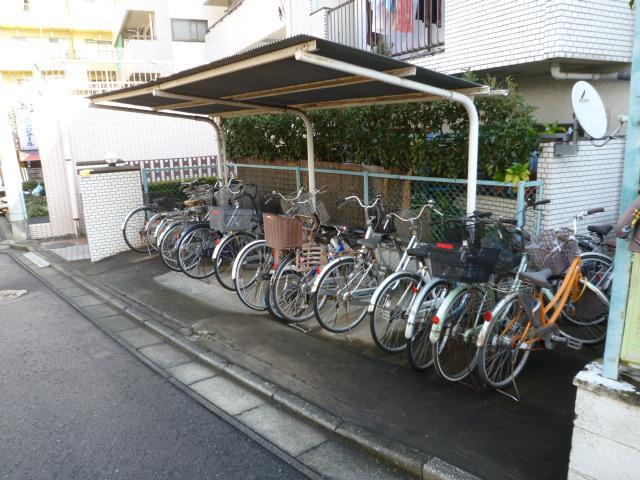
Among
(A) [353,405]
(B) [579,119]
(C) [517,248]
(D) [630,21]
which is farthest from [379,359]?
(D) [630,21]

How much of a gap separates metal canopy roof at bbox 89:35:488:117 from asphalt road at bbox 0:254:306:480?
3041mm

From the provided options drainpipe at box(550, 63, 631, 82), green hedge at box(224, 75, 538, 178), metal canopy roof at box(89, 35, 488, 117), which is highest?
drainpipe at box(550, 63, 631, 82)

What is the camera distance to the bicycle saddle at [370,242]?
16.9 ft

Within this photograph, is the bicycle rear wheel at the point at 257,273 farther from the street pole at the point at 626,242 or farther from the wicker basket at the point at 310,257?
the street pole at the point at 626,242

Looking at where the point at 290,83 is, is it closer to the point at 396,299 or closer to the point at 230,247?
the point at 396,299

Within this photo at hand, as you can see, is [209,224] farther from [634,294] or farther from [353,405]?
[634,294]

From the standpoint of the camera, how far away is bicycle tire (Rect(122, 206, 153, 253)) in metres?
9.51

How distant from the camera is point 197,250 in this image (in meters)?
7.70

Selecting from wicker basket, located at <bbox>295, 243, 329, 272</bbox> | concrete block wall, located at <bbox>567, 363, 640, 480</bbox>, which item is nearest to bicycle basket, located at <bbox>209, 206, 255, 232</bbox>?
wicker basket, located at <bbox>295, 243, 329, 272</bbox>

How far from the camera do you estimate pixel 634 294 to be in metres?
2.40

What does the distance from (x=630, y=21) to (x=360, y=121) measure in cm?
471

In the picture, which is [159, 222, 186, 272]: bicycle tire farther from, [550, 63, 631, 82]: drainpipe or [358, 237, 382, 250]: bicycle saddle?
[550, 63, 631, 82]: drainpipe

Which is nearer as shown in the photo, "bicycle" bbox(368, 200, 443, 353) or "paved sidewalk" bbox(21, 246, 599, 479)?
"paved sidewalk" bbox(21, 246, 599, 479)

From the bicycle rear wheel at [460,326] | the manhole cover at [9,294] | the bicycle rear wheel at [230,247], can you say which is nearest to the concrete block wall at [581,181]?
the bicycle rear wheel at [460,326]
